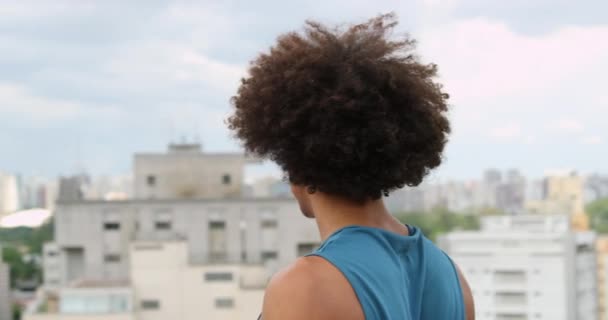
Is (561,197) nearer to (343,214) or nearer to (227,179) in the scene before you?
(227,179)

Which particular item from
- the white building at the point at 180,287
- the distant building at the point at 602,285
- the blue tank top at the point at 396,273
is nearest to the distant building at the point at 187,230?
the white building at the point at 180,287

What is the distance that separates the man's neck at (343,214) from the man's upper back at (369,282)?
0.02 meters

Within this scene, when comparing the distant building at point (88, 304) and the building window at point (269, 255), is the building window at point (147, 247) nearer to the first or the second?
the distant building at point (88, 304)

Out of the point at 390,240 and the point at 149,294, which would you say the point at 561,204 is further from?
the point at 390,240

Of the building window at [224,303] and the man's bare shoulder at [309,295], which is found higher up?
the man's bare shoulder at [309,295]

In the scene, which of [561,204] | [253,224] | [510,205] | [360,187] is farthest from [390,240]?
[510,205]

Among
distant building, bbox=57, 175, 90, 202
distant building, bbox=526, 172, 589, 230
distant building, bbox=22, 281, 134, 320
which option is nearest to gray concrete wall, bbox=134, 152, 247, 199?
distant building, bbox=57, 175, 90, 202

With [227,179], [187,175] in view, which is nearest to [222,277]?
[227,179]

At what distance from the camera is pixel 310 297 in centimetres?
112

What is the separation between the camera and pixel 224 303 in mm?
17406

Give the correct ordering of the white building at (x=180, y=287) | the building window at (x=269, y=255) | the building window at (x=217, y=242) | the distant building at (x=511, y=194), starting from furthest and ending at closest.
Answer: the distant building at (x=511, y=194) < the building window at (x=217, y=242) < the building window at (x=269, y=255) < the white building at (x=180, y=287)

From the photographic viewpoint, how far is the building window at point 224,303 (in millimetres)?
17359

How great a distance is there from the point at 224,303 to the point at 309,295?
16.5 meters

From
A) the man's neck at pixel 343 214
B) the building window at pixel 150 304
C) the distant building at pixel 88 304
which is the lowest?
the building window at pixel 150 304
